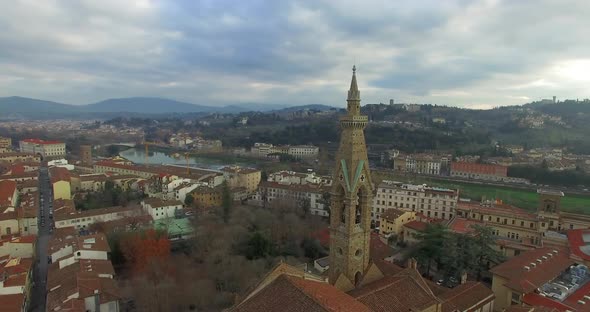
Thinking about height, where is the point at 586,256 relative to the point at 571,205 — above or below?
above

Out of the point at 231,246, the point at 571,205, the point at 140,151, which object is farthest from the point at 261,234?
the point at 140,151

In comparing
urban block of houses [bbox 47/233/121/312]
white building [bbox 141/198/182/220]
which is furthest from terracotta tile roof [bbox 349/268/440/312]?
white building [bbox 141/198/182/220]

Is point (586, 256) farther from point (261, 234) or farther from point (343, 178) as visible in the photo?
point (261, 234)

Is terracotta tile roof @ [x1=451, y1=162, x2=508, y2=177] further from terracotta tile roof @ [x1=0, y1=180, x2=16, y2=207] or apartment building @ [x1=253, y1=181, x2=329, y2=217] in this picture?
terracotta tile roof @ [x1=0, y1=180, x2=16, y2=207]

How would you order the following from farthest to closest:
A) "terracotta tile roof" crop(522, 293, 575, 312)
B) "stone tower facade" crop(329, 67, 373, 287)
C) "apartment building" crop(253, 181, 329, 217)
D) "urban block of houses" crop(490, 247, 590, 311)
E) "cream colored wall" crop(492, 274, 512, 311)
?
"apartment building" crop(253, 181, 329, 217)
"cream colored wall" crop(492, 274, 512, 311)
"urban block of houses" crop(490, 247, 590, 311)
"terracotta tile roof" crop(522, 293, 575, 312)
"stone tower facade" crop(329, 67, 373, 287)

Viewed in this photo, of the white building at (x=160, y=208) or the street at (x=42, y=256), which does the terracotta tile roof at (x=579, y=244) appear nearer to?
the street at (x=42, y=256)

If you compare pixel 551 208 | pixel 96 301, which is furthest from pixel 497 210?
pixel 96 301

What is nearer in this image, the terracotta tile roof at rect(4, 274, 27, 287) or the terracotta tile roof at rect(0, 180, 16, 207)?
the terracotta tile roof at rect(4, 274, 27, 287)
